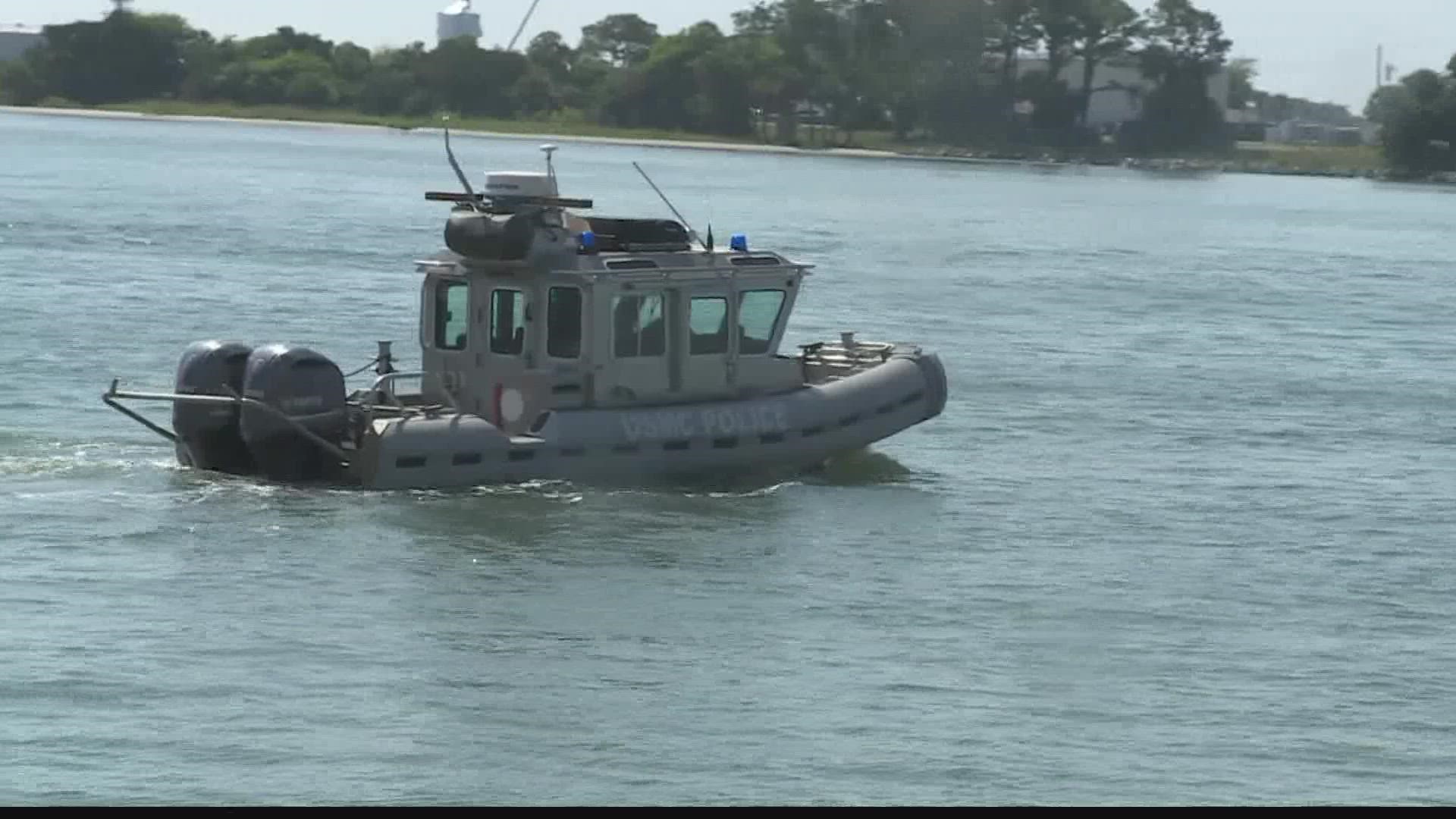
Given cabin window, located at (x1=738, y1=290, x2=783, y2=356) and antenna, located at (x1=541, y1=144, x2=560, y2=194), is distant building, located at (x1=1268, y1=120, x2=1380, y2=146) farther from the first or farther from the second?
antenna, located at (x1=541, y1=144, x2=560, y2=194)

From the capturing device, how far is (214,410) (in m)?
22.6

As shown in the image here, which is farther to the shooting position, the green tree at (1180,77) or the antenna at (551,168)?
the green tree at (1180,77)

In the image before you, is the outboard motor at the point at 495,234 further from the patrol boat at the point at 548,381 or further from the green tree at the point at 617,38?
the green tree at the point at 617,38

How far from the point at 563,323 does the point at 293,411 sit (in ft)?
7.61

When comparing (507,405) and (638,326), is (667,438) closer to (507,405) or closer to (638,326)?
(638,326)

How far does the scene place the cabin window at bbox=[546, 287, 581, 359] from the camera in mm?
23125

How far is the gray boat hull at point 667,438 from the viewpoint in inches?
872

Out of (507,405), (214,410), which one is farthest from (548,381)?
(214,410)

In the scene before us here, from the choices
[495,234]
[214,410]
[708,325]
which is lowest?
[214,410]

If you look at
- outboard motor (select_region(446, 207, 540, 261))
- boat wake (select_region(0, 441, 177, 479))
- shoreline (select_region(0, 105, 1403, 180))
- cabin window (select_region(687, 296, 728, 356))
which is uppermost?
outboard motor (select_region(446, 207, 540, 261))

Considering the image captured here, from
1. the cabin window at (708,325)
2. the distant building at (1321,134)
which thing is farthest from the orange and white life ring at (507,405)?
the distant building at (1321,134)

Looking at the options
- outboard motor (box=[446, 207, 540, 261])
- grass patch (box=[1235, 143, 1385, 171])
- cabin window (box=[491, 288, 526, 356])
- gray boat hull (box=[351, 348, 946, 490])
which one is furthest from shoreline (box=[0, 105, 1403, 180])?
outboard motor (box=[446, 207, 540, 261])

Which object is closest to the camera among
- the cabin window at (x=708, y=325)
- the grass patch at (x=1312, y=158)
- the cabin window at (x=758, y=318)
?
the cabin window at (x=708, y=325)
